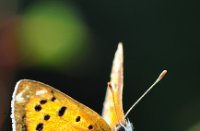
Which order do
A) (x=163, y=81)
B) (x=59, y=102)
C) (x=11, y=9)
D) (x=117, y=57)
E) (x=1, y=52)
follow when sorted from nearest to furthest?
(x=59, y=102) < (x=117, y=57) < (x=1, y=52) < (x=11, y=9) < (x=163, y=81)

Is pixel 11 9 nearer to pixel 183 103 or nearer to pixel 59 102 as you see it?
pixel 183 103

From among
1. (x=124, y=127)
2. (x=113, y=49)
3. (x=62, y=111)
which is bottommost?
(x=113, y=49)

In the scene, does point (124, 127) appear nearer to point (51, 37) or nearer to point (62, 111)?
point (62, 111)

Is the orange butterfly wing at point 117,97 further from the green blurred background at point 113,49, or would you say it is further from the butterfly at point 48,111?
the green blurred background at point 113,49

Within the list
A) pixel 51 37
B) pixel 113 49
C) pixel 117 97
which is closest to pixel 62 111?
pixel 117 97

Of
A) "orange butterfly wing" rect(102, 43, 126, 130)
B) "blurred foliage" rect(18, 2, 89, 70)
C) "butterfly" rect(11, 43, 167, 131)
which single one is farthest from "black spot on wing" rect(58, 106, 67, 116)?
"blurred foliage" rect(18, 2, 89, 70)

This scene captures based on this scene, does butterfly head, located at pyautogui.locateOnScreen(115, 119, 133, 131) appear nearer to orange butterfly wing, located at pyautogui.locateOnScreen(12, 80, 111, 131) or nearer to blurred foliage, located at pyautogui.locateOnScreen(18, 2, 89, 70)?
orange butterfly wing, located at pyautogui.locateOnScreen(12, 80, 111, 131)

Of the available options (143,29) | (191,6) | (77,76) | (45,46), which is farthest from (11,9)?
(191,6)
